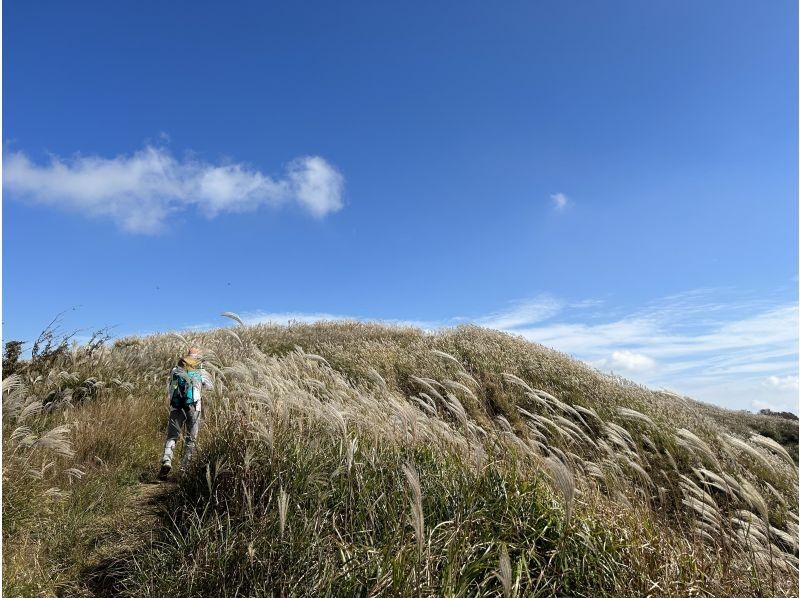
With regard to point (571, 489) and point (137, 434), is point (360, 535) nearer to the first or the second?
point (571, 489)

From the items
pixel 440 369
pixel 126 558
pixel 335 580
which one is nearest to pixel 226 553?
pixel 335 580

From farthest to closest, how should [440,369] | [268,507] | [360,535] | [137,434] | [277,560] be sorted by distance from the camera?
1. [440,369]
2. [137,434]
3. [268,507]
4. [360,535]
5. [277,560]

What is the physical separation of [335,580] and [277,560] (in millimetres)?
517

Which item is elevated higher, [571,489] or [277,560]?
[571,489]

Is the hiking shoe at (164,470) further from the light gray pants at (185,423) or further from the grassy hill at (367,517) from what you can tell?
the grassy hill at (367,517)

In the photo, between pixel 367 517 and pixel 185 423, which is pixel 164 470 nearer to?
pixel 185 423

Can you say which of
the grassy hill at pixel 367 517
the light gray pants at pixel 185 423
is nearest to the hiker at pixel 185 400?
the light gray pants at pixel 185 423

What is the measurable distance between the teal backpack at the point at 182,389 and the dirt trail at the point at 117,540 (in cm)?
145

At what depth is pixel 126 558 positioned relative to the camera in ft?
13.0

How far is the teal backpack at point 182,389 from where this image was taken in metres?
6.73

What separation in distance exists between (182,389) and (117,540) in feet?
8.26

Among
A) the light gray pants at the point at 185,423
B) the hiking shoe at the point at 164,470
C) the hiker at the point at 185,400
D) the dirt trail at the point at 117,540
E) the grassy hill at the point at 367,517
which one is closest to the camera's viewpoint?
the grassy hill at the point at 367,517

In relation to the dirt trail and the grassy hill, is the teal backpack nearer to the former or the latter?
the grassy hill

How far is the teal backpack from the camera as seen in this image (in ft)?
22.1
